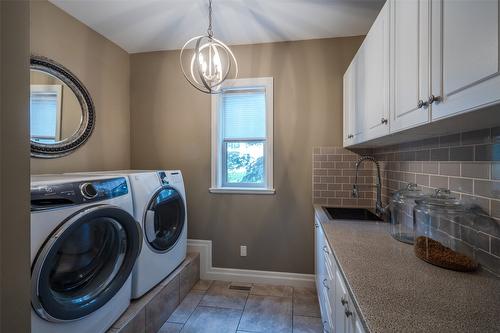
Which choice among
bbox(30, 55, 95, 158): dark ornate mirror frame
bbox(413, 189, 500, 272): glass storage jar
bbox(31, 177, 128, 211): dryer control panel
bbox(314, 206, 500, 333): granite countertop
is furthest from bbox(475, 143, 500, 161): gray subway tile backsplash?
bbox(30, 55, 95, 158): dark ornate mirror frame

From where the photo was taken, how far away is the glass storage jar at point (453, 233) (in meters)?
0.93

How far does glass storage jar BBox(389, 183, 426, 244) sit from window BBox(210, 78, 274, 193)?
46.9 inches

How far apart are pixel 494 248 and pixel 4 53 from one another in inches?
66.9

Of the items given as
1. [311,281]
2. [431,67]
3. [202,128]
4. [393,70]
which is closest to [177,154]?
[202,128]

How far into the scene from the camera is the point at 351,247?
1172 millimetres

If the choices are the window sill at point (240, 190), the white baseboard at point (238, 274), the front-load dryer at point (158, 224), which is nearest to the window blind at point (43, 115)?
the front-load dryer at point (158, 224)

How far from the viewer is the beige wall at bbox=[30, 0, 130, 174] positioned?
1805 mm

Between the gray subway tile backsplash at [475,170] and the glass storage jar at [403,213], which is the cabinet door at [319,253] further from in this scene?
the gray subway tile backsplash at [475,170]

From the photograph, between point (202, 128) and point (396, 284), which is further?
point (202, 128)

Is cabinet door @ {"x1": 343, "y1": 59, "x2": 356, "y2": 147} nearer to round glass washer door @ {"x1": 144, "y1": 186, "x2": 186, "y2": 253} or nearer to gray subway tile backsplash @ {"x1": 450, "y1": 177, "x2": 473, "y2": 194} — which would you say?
gray subway tile backsplash @ {"x1": 450, "y1": 177, "x2": 473, "y2": 194}

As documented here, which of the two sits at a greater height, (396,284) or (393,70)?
(393,70)

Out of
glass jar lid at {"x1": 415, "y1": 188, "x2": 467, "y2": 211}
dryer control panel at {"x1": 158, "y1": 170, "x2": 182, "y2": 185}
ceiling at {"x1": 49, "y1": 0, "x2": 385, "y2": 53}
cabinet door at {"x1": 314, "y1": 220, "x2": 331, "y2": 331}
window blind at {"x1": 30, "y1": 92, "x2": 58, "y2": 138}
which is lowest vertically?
cabinet door at {"x1": 314, "y1": 220, "x2": 331, "y2": 331}

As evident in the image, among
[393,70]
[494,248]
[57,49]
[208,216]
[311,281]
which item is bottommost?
[311,281]

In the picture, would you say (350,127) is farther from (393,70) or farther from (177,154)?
(177,154)
